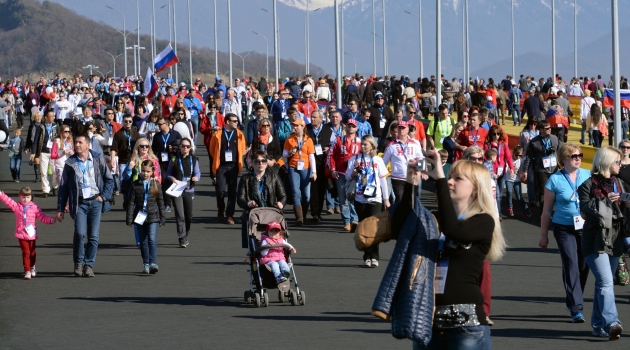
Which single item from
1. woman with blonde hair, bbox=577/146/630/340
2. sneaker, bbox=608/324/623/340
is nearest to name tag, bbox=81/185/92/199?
woman with blonde hair, bbox=577/146/630/340

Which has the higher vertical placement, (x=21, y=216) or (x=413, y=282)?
(x=21, y=216)

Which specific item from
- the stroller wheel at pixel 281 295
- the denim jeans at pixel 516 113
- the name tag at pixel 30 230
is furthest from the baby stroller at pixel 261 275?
the denim jeans at pixel 516 113

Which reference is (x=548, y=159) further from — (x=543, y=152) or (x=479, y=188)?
(x=479, y=188)

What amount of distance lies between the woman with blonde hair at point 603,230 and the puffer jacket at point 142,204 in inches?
228

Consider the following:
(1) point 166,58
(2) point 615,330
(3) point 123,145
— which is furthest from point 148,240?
(1) point 166,58

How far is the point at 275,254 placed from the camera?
A: 1242 cm

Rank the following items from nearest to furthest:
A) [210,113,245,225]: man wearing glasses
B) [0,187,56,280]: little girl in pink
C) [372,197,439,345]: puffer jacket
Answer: [372,197,439,345]: puffer jacket
[0,187,56,280]: little girl in pink
[210,113,245,225]: man wearing glasses

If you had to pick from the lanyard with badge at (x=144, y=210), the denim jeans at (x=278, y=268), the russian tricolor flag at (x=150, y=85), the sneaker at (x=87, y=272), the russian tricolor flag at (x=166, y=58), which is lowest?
the sneaker at (x=87, y=272)

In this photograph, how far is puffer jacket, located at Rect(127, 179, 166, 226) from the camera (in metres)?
14.6

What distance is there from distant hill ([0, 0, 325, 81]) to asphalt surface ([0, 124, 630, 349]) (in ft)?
509

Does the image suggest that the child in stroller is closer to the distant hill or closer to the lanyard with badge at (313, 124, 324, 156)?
the lanyard with badge at (313, 124, 324, 156)

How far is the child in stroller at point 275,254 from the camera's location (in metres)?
12.3

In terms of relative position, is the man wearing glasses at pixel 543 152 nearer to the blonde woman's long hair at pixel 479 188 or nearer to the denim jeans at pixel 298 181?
the denim jeans at pixel 298 181

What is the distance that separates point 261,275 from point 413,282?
20.7 feet
